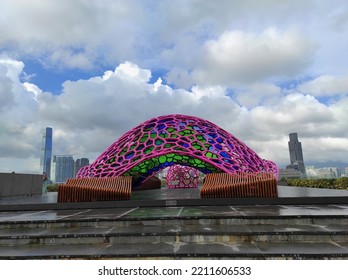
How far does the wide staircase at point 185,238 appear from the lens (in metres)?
5.10

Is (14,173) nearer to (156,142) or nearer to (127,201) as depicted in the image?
(156,142)

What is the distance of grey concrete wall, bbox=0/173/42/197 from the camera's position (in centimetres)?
→ 1834

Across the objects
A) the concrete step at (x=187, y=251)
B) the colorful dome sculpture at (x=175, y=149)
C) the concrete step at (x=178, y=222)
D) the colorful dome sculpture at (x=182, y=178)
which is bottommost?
the concrete step at (x=187, y=251)

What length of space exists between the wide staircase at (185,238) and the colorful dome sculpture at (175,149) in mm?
6988

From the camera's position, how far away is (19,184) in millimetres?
19703

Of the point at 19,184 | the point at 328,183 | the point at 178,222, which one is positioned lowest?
the point at 178,222

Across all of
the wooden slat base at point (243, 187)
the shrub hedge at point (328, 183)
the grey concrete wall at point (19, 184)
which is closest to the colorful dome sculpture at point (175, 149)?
the wooden slat base at point (243, 187)

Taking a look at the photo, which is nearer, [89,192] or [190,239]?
[190,239]

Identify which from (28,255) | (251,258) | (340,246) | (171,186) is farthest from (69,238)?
(171,186)

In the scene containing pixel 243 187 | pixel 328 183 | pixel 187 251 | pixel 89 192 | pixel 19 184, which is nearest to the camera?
pixel 187 251

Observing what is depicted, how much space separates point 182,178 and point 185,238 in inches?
842

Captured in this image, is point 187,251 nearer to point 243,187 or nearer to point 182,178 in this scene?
point 243,187

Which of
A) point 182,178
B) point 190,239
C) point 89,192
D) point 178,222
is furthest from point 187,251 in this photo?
point 182,178

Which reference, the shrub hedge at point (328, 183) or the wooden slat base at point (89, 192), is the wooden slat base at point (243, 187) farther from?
the shrub hedge at point (328, 183)
